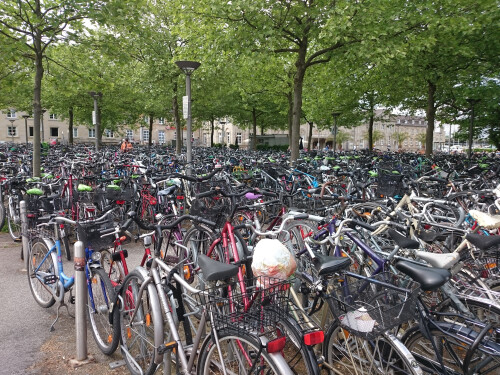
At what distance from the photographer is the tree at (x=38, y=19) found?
6.95 m

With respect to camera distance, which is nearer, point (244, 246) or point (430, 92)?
point (244, 246)

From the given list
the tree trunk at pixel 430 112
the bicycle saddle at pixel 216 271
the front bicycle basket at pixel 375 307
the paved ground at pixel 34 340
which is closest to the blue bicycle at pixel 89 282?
the paved ground at pixel 34 340

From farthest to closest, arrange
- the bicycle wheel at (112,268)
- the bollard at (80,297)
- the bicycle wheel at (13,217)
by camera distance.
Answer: the bicycle wheel at (13,217)
the bicycle wheel at (112,268)
the bollard at (80,297)

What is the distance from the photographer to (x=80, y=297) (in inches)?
113

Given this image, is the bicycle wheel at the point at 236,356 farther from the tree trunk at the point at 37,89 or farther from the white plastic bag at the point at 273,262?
the tree trunk at the point at 37,89

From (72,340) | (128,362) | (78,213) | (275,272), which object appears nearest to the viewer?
(275,272)

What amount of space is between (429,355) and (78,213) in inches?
215

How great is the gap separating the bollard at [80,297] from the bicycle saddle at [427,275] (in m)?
2.18

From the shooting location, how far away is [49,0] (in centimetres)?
714

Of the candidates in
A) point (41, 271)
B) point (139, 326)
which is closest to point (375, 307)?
point (139, 326)

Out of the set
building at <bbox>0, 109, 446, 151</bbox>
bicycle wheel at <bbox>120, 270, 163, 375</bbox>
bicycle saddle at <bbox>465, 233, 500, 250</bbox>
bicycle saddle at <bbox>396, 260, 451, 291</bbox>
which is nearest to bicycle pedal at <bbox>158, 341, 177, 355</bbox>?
bicycle wheel at <bbox>120, 270, 163, 375</bbox>

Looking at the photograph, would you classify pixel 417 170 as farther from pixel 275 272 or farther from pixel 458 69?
pixel 275 272

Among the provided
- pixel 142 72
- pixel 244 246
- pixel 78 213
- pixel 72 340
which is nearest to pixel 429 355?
pixel 244 246

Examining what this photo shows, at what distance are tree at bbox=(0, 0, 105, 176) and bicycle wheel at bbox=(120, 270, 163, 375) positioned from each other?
19.1 feet
